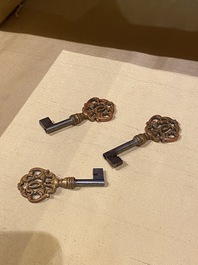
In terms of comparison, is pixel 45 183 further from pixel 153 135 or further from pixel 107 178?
pixel 153 135

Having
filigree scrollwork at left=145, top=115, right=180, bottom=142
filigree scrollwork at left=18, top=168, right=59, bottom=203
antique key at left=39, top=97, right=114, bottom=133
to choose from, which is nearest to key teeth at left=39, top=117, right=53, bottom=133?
antique key at left=39, top=97, right=114, bottom=133

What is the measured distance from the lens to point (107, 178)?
2.67ft

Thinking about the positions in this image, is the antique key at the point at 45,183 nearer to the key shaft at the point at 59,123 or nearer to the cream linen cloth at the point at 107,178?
the cream linen cloth at the point at 107,178

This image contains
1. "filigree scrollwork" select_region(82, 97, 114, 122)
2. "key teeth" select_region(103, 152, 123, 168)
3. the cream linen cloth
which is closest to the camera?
the cream linen cloth

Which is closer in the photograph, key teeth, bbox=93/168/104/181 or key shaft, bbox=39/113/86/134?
key teeth, bbox=93/168/104/181

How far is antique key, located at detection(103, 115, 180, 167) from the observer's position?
2.75ft

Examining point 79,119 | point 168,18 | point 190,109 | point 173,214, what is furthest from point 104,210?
point 168,18

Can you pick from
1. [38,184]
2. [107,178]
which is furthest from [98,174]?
[38,184]

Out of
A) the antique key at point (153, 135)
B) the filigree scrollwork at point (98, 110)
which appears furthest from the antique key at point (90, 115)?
the antique key at point (153, 135)

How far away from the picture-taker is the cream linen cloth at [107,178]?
2.31ft

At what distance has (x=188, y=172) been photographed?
824mm

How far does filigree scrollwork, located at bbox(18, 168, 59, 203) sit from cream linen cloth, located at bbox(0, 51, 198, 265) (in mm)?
15

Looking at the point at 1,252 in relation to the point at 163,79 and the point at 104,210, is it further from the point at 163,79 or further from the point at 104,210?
the point at 163,79

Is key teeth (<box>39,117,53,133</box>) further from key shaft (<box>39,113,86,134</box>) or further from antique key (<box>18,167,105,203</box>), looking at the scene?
antique key (<box>18,167,105,203</box>)
